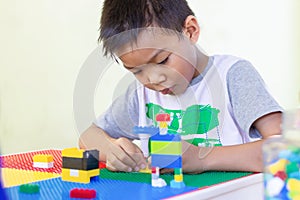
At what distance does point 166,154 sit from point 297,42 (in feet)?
3.44

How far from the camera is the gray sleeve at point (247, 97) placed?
71cm

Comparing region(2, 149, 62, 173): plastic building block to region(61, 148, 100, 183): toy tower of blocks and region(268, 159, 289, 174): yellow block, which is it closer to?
region(61, 148, 100, 183): toy tower of blocks

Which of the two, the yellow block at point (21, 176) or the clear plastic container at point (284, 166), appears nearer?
the clear plastic container at point (284, 166)

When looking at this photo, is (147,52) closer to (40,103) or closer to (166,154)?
(166,154)

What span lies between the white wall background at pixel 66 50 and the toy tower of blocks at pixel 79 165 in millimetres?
881

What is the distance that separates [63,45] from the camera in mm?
1646

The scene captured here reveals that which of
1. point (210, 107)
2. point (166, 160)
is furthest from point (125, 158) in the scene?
point (210, 107)

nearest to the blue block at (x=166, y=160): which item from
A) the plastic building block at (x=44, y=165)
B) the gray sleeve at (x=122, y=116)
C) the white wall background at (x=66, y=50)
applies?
the plastic building block at (x=44, y=165)

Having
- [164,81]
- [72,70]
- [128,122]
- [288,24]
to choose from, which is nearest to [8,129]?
[72,70]

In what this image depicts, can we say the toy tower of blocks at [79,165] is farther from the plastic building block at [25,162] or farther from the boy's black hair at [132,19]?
the boy's black hair at [132,19]

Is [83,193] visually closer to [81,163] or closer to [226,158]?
[81,163]

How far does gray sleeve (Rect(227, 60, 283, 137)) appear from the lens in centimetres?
71

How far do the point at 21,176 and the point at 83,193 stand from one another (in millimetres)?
167

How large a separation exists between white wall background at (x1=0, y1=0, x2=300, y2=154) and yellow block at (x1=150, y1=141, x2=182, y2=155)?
0.94 meters
